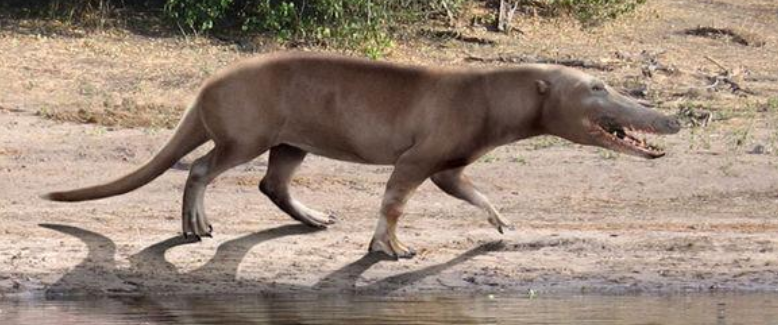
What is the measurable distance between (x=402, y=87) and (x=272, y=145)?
81 cm

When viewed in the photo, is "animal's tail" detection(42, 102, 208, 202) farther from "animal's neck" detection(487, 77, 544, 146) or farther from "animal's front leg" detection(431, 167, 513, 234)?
"animal's neck" detection(487, 77, 544, 146)

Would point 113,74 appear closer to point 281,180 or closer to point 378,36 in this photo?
point 378,36

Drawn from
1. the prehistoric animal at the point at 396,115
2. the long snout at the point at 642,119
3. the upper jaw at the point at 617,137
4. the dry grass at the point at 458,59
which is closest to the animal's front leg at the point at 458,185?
the prehistoric animal at the point at 396,115

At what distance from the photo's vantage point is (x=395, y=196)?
36.7 ft

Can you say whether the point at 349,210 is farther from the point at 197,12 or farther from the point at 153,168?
the point at 197,12

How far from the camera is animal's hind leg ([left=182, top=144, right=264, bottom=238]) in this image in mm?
11352

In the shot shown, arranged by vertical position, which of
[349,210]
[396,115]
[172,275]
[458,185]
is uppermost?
[396,115]

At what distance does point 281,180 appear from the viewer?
465 inches

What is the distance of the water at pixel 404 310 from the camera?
33.8 feet

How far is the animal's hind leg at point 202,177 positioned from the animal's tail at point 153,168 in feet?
0.66

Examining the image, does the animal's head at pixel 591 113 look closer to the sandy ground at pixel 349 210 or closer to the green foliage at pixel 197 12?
the sandy ground at pixel 349 210

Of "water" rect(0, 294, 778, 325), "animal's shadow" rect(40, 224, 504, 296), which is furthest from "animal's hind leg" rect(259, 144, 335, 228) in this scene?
"water" rect(0, 294, 778, 325)

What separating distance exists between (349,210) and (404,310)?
243 centimetres

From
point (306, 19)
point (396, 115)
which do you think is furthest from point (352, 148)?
point (306, 19)
